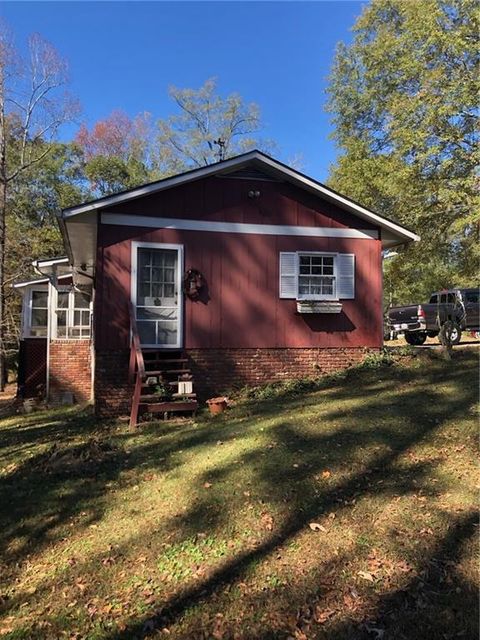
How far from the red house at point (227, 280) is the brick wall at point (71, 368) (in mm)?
4144

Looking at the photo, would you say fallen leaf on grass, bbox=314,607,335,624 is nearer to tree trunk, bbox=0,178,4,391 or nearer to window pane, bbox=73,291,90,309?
window pane, bbox=73,291,90,309

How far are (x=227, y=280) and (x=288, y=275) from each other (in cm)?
129

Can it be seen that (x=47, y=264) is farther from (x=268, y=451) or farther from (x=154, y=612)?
(x=154, y=612)

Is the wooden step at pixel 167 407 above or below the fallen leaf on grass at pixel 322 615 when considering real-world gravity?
above

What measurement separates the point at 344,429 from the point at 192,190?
588 centimetres

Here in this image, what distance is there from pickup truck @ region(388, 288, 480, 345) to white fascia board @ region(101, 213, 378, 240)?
277 inches

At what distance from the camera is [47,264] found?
13586mm

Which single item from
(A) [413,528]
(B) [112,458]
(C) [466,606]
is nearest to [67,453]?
(B) [112,458]

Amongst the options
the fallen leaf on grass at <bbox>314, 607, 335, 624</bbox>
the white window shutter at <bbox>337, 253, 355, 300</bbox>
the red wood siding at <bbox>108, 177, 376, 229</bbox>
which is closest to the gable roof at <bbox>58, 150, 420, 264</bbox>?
the red wood siding at <bbox>108, 177, 376, 229</bbox>

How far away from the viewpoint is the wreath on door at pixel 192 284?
10227mm

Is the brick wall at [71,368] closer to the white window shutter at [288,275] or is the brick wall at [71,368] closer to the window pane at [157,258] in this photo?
the window pane at [157,258]

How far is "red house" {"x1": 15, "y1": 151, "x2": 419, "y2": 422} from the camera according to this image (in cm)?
980

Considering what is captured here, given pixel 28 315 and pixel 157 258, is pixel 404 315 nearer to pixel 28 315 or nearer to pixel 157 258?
pixel 157 258

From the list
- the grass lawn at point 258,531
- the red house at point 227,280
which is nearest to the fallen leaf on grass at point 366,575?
the grass lawn at point 258,531
